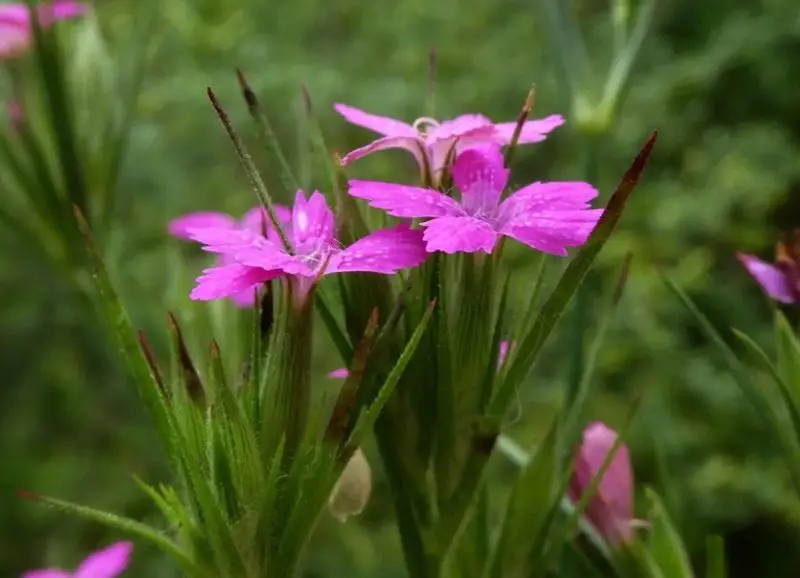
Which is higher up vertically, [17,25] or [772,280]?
[17,25]

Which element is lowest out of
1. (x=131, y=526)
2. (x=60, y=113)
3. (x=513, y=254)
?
(x=513, y=254)

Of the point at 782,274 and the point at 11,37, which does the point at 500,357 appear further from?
the point at 11,37

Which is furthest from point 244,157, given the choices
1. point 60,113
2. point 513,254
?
point 513,254

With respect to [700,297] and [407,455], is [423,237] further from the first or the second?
[700,297]

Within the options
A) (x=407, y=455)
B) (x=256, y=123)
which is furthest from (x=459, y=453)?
(x=256, y=123)

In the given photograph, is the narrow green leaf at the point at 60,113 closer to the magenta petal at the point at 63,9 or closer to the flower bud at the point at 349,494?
the magenta petal at the point at 63,9

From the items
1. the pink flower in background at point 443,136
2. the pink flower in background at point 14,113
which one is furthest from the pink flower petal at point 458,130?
the pink flower in background at point 14,113
